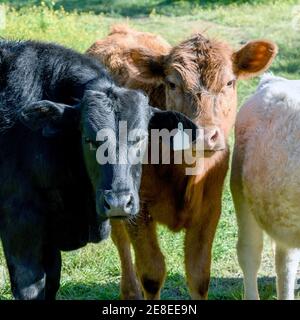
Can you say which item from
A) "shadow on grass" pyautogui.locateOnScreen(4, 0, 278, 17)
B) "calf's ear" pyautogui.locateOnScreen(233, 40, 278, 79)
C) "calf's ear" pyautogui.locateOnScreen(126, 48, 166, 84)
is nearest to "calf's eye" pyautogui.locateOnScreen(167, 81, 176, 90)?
"calf's ear" pyautogui.locateOnScreen(126, 48, 166, 84)

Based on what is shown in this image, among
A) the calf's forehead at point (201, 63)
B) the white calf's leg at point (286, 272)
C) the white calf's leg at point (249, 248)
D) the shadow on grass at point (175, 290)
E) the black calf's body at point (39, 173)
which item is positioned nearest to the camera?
the black calf's body at point (39, 173)

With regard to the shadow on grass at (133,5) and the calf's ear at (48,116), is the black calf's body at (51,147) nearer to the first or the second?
the calf's ear at (48,116)

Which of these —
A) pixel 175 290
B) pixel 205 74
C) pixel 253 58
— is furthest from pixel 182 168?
pixel 175 290

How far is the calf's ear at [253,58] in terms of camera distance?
611 cm

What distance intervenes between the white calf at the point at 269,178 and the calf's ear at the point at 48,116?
5.42 ft

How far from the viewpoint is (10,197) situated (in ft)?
17.2

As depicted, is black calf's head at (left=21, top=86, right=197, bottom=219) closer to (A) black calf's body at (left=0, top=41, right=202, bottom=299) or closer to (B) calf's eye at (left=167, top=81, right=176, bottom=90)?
(A) black calf's body at (left=0, top=41, right=202, bottom=299)

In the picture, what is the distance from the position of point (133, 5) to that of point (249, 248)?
15975 millimetres

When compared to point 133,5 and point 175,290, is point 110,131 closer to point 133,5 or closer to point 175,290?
point 175,290

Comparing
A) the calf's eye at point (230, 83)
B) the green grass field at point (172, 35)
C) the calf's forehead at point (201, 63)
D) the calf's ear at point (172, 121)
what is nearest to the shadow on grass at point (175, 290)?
the green grass field at point (172, 35)

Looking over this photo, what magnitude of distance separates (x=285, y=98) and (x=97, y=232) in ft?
5.95

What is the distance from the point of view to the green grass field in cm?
721
